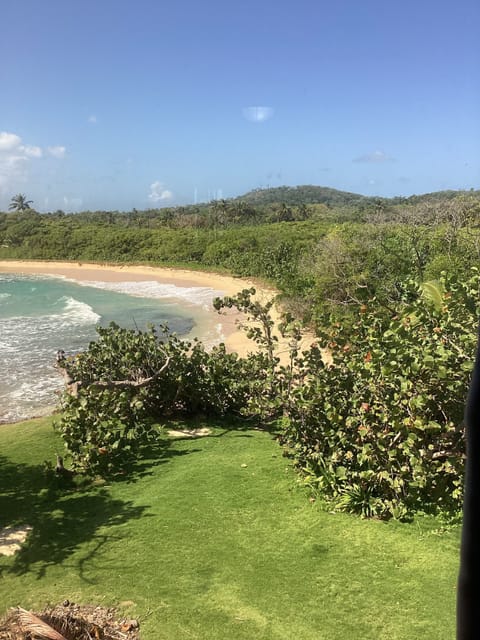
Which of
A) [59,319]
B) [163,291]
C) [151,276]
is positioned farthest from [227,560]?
[151,276]

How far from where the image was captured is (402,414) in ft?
16.0

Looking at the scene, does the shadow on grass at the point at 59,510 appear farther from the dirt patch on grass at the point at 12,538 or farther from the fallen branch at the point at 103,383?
the fallen branch at the point at 103,383

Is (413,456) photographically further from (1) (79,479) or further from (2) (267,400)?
(1) (79,479)

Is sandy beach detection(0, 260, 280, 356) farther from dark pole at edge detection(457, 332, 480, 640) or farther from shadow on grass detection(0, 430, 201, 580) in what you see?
dark pole at edge detection(457, 332, 480, 640)

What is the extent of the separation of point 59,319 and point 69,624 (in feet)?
78.9

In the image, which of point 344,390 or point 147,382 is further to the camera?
point 147,382

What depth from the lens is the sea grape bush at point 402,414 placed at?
461 centimetres

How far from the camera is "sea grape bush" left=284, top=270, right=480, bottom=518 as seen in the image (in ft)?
15.1

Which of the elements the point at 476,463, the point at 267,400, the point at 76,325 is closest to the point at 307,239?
the point at 76,325

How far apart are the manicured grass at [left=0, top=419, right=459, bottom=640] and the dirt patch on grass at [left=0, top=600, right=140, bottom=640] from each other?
0.41ft

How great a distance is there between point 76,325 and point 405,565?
857 inches

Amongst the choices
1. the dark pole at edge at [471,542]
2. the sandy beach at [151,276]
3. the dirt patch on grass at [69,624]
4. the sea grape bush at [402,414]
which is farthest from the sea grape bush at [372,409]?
the sandy beach at [151,276]

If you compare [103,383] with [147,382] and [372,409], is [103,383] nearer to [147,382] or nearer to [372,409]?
[147,382]

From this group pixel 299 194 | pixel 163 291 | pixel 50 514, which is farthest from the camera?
pixel 299 194
